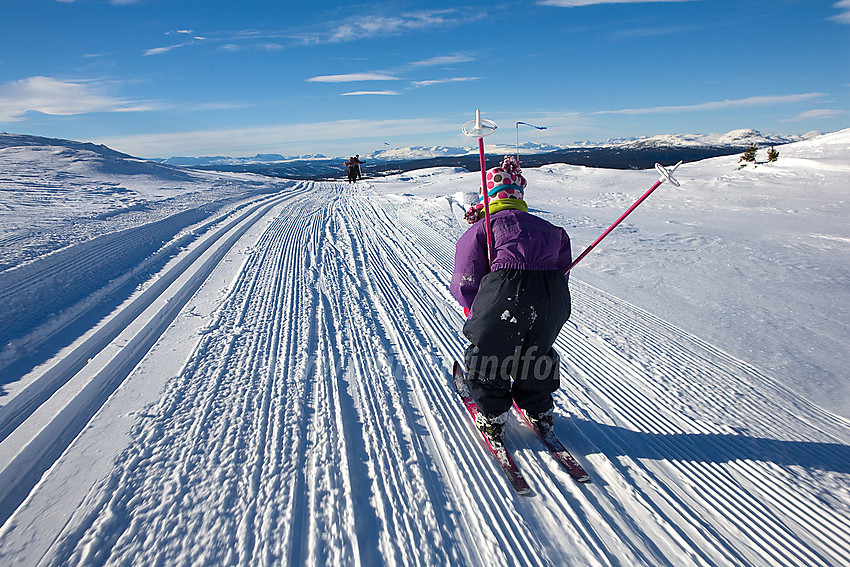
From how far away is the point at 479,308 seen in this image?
2.39 meters

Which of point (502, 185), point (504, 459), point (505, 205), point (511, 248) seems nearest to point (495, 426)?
point (504, 459)

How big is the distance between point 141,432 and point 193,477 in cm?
64

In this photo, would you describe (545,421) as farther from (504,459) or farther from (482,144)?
(482,144)

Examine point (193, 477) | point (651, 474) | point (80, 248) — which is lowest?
point (651, 474)

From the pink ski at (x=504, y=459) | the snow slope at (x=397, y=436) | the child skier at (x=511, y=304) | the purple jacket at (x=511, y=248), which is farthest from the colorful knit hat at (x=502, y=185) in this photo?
the snow slope at (x=397, y=436)

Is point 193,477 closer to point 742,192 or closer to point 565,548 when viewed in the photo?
point 565,548

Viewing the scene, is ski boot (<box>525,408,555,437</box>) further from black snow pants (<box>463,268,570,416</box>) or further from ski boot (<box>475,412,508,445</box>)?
ski boot (<box>475,412,508,445</box>)

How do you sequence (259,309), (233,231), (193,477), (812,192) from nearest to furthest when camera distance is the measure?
(193,477), (259,309), (233,231), (812,192)

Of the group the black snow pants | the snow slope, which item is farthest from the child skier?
the snow slope

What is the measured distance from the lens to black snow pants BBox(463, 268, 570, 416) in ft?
7.43

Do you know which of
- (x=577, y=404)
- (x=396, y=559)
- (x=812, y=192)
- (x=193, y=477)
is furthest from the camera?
(x=812, y=192)

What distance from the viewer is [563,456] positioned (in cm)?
244

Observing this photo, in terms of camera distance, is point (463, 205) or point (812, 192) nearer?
point (463, 205)

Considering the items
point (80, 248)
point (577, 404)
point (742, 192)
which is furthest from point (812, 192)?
point (80, 248)
